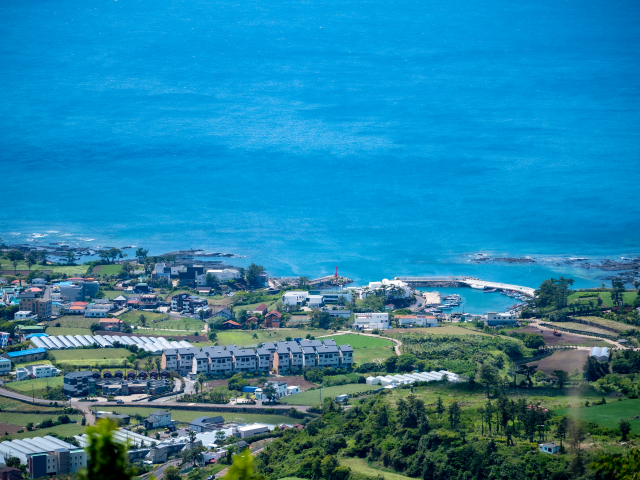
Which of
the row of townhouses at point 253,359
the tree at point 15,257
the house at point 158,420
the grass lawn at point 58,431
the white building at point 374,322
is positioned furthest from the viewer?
Answer: the tree at point 15,257

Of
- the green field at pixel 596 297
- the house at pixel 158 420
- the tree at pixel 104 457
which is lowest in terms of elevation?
the house at pixel 158 420

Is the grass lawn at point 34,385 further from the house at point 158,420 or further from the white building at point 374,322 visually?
the white building at point 374,322

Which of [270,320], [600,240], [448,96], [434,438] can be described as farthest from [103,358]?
[448,96]

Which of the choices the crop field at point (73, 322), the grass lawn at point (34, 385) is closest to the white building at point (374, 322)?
the crop field at point (73, 322)

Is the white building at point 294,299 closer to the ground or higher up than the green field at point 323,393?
higher up

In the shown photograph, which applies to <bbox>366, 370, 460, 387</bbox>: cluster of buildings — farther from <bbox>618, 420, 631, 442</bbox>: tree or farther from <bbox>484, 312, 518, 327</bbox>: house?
<bbox>618, 420, 631, 442</bbox>: tree

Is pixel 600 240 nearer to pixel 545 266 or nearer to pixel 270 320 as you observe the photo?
pixel 545 266

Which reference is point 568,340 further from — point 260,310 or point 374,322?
point 260,310

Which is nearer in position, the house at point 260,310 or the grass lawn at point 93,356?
the grass lawn at point 93,356
